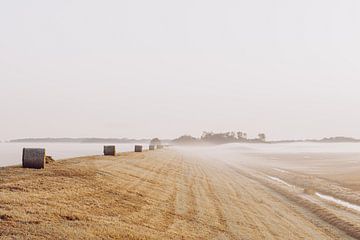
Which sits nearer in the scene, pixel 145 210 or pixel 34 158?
pixel 145 210

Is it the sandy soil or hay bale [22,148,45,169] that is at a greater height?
hay bale [22,148,45,169]

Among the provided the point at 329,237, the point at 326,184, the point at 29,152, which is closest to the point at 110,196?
the point at 29,152

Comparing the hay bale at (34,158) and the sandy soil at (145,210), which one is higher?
the hay bale at (34,158)

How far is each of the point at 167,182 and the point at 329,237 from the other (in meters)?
13.2

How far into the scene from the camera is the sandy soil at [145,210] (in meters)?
14.7

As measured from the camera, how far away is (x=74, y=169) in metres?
25.8

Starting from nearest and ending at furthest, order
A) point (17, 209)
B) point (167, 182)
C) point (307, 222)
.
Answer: point (17, 209) → point (307, 222) → point (167, 182)

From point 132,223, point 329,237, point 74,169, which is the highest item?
point 74,169

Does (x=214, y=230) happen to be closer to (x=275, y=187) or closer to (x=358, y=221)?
(x=358, y=221)

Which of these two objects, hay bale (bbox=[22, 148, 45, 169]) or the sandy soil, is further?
hay bale (bbox=[22, 148, 45, 169])

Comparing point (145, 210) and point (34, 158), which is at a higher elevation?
point (34, 158)

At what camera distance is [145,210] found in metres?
19.8

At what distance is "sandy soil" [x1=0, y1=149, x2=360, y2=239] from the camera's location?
14.7 m

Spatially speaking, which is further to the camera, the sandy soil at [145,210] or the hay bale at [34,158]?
the hay bale at [34,158]
